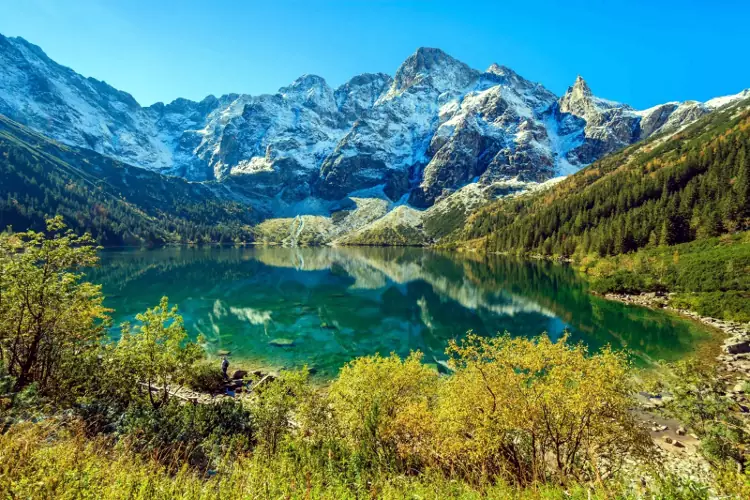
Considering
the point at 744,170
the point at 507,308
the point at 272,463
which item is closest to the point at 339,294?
the point at 507,308

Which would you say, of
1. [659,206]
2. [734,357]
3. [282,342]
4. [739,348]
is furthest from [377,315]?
[659,206]

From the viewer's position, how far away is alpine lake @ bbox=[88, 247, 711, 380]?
43875 millimetres

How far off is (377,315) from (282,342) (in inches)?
862

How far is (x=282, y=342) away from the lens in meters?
47.6

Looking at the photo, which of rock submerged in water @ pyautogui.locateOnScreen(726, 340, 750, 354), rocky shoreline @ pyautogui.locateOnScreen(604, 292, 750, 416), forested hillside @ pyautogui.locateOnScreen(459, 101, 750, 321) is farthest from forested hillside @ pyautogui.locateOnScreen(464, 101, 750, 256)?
rock submerged in water @ pyautogui.locateOnScreen(726, 340, 750, 354)

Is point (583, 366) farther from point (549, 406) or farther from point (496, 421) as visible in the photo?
point (496, 421)

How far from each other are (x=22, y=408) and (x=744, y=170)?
165m

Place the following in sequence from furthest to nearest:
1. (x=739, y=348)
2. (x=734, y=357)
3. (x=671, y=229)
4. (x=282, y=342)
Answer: (x=671, y=229), (x=282, y=342), (x=739, y=348), (x=734, y=357)

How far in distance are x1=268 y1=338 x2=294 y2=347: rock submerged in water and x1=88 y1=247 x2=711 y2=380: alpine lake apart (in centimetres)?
15

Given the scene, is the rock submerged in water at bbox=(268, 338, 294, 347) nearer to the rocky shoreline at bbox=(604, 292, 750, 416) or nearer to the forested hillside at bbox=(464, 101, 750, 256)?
the rocky shoreline at bbox=(604, 292, 750, 416)

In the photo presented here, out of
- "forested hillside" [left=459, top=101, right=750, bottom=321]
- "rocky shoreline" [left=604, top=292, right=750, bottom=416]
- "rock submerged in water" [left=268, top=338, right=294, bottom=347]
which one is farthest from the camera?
"forested hillside" [left=459, top=101, right=750, bottom=321]

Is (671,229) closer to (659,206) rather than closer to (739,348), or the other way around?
(659,206)

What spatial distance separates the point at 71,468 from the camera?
24.5 feet

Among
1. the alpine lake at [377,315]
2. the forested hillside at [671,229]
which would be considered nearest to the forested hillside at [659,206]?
the forested hillside at [671,229]
